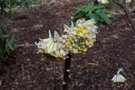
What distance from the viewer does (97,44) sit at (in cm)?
552

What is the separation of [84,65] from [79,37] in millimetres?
1231

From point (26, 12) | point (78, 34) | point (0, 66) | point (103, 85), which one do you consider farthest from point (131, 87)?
point (26, 12)

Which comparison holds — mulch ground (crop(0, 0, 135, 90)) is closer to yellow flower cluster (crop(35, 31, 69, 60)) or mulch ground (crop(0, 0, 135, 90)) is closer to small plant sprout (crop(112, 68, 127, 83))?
small plant sprout (crop(112, 68, 127, 83))

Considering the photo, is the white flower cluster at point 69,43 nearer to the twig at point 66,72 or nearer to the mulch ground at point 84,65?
the twig at point 66,72

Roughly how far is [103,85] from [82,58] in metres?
0.70

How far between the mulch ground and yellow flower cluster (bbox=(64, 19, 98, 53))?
0.85m

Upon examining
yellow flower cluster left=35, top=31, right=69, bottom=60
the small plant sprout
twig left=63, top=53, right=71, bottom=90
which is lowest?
the small plant sprout

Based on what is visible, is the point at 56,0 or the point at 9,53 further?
the point at 56,0

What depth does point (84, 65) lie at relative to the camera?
5004 millimetres

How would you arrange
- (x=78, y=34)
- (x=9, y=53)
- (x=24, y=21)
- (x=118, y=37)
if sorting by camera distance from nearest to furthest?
1. (x=78, y=34)
2. (x=9, y=53)
3. (x=118, y=37)
4. (x=24, y=21)

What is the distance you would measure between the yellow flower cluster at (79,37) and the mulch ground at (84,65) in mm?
848

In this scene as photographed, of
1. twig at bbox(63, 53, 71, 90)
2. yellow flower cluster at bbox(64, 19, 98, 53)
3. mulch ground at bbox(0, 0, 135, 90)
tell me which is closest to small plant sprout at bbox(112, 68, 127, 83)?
mulch ground at bbox(0, 0, 135, 90)

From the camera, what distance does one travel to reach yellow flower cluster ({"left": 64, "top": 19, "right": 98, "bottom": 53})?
12.5 feet

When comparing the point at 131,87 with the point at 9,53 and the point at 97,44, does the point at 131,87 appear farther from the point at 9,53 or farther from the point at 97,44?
the point at 9,53
